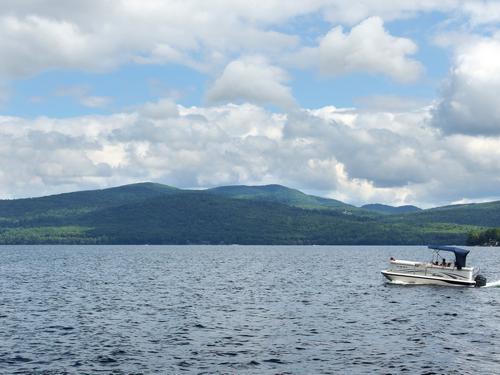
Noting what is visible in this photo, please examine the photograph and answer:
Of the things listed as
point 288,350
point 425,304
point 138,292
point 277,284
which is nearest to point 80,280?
point 138,292

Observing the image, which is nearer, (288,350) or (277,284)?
(288,350)

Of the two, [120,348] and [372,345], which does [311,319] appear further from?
[120,348]

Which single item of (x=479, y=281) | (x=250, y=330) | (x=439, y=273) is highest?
(x=439, y=273)

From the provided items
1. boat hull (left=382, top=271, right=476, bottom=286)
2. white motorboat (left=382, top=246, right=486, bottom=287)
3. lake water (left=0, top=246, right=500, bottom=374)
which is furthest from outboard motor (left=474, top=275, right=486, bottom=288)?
lake water (left=0, top=246, right=500, bottom=374)

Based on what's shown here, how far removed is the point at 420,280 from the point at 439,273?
3454 millimetres

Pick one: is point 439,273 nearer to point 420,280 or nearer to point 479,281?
point 420,280

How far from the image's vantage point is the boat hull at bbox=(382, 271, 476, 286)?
326 ft

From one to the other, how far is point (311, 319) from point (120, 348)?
23.4 meters

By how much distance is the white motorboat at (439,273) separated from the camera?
99.2 m

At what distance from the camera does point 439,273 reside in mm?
100562

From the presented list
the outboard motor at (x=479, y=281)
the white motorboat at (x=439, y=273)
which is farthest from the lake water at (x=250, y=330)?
the outboard motor at (x=479, y=281)

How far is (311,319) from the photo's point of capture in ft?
211

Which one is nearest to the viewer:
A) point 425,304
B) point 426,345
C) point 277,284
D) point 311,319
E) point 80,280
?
point 426,345

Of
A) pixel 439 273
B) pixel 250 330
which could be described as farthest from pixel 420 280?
pixel 250 330
